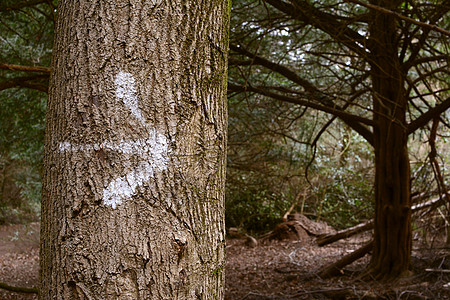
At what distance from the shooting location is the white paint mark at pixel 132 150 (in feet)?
3.31

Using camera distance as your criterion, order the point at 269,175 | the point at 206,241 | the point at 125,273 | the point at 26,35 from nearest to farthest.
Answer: the point at 125,273 < the point at 206,241 < the point at 26,35 < the point at 269,175

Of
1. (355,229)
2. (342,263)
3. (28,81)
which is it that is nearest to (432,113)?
(342,263)

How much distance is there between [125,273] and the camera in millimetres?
988

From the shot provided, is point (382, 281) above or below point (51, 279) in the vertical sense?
below

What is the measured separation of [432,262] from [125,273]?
16.3ft

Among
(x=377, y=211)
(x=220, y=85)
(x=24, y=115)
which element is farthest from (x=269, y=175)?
(x=220, y=85)

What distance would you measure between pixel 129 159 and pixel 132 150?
0.02 meters

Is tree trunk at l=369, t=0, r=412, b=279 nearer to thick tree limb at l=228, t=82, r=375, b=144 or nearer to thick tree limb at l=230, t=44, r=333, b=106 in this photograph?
thick tree limb at l=228, t=82, r=375, b=144

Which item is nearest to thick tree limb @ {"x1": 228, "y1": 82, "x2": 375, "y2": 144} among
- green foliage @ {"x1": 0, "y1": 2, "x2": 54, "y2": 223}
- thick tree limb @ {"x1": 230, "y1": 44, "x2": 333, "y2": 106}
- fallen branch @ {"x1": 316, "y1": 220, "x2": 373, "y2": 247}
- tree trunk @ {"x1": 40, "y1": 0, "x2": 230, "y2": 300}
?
thick tree limb @ {"x1": 230, "y1": 44, "x2": 333, "y2": 106}

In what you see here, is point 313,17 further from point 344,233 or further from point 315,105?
point 344,233

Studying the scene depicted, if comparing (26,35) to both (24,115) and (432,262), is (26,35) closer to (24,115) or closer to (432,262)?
(24,115)

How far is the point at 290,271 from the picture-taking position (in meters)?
6.33

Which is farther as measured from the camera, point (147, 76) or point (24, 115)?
point (24, 115)

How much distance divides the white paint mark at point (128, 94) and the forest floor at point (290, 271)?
401 cm
